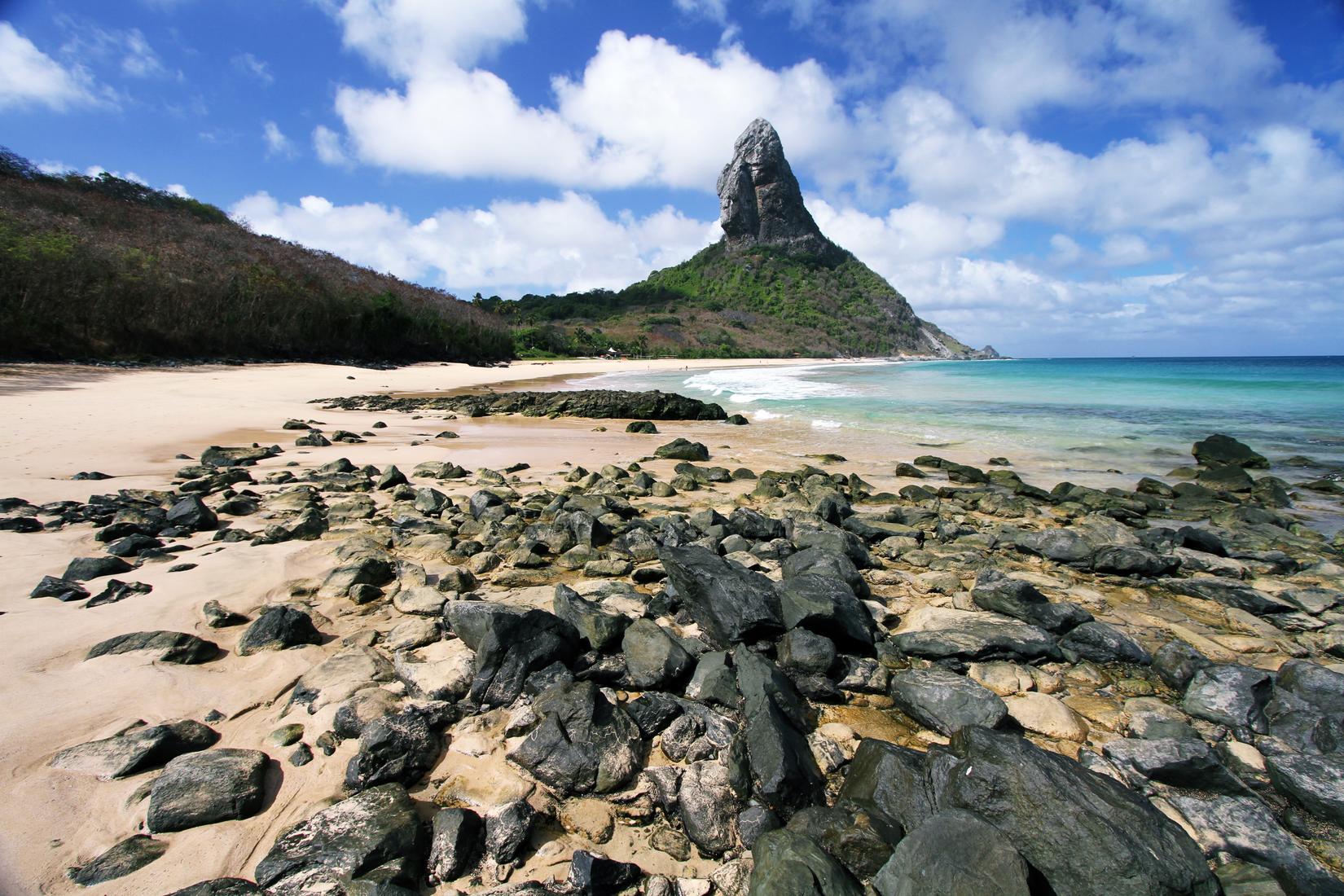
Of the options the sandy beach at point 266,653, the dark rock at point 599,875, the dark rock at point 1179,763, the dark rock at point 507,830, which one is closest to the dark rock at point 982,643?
the sandy beach at point 266,653

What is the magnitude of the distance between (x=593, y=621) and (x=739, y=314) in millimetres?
106172

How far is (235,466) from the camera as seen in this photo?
29.4 ft

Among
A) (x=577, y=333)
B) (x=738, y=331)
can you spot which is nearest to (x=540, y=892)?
(x=577, y=333)

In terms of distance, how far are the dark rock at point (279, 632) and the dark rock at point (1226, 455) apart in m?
16.1

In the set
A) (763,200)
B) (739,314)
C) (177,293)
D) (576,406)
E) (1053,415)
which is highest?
(763,200)

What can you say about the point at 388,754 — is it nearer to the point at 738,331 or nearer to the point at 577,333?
the point at 577,333

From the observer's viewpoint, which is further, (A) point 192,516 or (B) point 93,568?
(A) point 192,516

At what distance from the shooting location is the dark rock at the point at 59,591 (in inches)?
162

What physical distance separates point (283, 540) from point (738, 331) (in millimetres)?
90625

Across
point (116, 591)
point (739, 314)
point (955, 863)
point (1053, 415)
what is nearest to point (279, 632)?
point (116, 591)

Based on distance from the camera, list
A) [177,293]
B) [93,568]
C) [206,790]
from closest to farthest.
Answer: [206,790] < [93,568] < [177,293]

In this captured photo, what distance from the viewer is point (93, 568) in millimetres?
4527

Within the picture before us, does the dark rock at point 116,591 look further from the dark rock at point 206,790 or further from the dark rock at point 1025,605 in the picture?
the dark rock at point 1025,605

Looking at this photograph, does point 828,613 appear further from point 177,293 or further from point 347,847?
point 177,293
